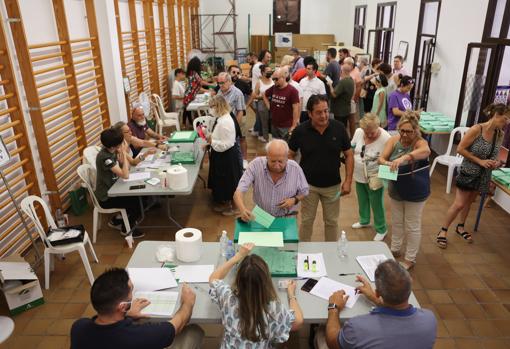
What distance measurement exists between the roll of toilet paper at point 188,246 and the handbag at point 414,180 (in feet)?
6.39

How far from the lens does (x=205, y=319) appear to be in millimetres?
2281

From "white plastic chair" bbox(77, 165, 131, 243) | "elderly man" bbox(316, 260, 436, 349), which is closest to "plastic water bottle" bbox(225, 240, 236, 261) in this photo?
"elderly man" bbox(316, 260, 436, 349)

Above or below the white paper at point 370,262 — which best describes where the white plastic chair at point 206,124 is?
above

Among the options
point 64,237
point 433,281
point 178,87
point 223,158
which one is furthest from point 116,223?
point 178,87

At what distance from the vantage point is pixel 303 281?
2.55 metres

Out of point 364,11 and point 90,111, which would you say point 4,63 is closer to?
point 90,111

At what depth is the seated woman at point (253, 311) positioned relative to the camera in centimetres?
191

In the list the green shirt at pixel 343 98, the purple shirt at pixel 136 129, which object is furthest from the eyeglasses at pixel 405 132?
the purple shirt at pixel 136 129

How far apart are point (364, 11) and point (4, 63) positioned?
11687mm

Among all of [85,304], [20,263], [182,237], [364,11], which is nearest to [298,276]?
[182,237]

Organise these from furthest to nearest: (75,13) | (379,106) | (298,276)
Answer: (379,106)
(75,13)
(298,276)

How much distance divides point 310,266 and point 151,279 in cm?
106

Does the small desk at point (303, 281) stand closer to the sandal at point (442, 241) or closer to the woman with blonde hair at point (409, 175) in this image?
the woman with blonde hair at point (409, 175)

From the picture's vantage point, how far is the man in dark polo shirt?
3.41 meters
